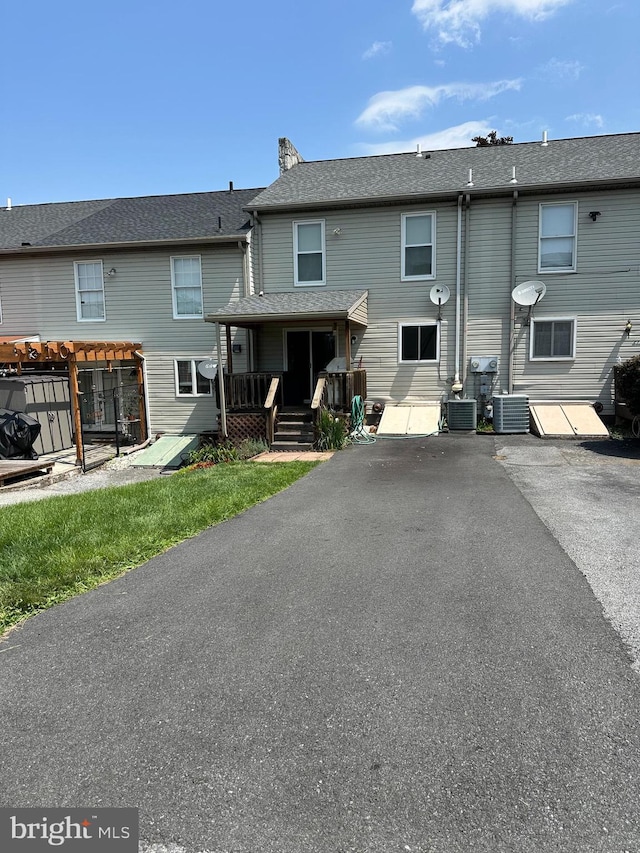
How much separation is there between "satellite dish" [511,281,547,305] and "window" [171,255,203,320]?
8.47 meters

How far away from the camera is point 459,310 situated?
14531mm

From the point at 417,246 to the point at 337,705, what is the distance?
44.2ft

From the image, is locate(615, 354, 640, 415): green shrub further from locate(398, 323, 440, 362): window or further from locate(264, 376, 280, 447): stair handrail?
locate(264, 376, 280, 447): stair handrail

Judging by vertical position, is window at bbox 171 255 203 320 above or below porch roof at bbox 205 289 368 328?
above

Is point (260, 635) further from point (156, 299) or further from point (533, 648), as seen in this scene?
point (156, 299)

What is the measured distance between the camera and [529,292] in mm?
13625

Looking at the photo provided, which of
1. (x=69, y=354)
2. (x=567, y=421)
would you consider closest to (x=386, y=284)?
(x=567, y=421)

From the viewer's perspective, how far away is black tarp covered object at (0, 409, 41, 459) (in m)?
13.5

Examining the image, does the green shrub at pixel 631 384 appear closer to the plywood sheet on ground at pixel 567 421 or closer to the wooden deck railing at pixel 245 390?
the plywood sheet on ground at pixel 567 421

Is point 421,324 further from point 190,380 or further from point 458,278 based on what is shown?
point 190,380

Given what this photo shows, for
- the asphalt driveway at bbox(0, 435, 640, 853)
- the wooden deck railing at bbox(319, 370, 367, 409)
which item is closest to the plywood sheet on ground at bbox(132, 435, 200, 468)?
the wooden deck railing at bbox(319, 370, 367, 409)

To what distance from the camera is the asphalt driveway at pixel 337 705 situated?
2.20 m

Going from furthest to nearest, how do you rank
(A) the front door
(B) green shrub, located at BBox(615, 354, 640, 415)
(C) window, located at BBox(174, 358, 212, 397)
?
(C) window, located at BBox(174, 358, 212, 397) < (A) the front door < (B) green shrub, located at BBox(615, 354, 640, 415)

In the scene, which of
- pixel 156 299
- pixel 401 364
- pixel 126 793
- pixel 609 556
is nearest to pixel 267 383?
pixel 401 364
